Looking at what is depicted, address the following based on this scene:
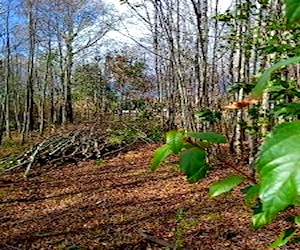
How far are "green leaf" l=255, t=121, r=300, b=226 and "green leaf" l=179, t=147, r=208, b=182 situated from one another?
24 cm

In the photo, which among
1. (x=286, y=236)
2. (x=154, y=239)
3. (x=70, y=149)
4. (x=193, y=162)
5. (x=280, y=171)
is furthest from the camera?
(x=70, y=149)

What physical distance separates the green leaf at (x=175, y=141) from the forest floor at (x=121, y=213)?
11.2 feet

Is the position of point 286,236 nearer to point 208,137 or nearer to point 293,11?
point 208,137

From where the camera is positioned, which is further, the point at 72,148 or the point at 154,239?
the point at 72,148

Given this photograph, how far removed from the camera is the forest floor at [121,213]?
429 cm

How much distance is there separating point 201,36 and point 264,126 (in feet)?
8.83

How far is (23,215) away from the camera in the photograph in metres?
5.57

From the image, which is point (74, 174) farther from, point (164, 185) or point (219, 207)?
point (219, 207)

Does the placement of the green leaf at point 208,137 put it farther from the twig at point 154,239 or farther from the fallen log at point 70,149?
the fallen log at point 70,149

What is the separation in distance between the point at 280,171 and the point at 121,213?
5017 mm

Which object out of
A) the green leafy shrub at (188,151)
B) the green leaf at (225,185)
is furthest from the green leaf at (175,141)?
the green leaf at (225,185)

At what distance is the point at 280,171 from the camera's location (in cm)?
39

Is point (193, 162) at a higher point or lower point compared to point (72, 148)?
higher

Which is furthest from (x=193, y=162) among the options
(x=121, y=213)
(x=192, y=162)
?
(x=121, y=213)
